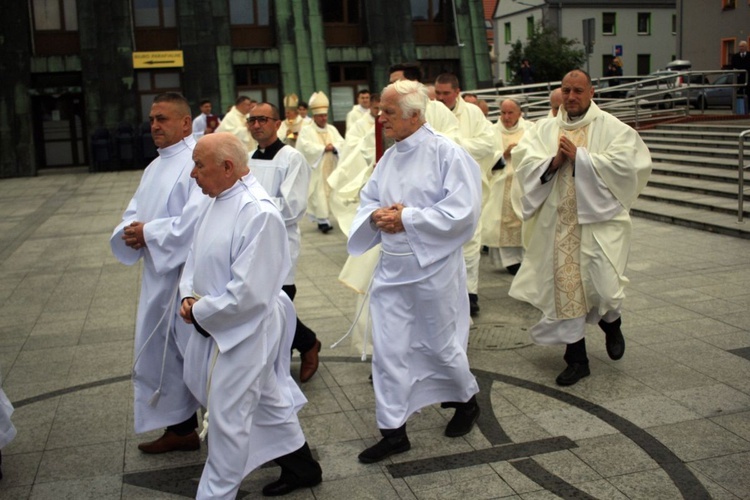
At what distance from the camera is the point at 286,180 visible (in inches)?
249

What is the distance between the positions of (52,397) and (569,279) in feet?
11.6

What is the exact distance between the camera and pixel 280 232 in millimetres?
4176

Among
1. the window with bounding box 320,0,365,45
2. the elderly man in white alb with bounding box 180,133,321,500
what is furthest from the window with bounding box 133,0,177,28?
the elderly man in white alb with bounding box 180,133,321,500

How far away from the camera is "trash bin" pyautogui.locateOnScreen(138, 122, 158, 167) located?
27.3 meters

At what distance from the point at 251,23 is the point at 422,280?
1002 inches

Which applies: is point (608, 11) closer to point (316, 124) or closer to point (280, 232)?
point (316, 124)

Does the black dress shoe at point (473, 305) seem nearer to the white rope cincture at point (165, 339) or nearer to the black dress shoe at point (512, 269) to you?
the black dress shoe at point (512, 269)

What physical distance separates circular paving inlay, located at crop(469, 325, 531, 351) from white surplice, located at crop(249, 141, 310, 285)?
164 centimetres

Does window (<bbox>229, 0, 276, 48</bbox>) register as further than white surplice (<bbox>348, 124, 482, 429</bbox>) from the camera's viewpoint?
Yes

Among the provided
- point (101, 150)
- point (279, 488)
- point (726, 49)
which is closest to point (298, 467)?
point (279, 488)

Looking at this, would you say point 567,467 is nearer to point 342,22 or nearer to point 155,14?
point 155,14

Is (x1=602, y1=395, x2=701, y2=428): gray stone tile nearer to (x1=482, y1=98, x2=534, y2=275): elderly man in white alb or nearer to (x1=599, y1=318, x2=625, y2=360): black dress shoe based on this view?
(x1=599, y1=318, x2=625, y2=360): black dress shoe

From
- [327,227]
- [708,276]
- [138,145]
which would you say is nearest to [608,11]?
[138,145]

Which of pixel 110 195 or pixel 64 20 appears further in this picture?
pixel 64 20
